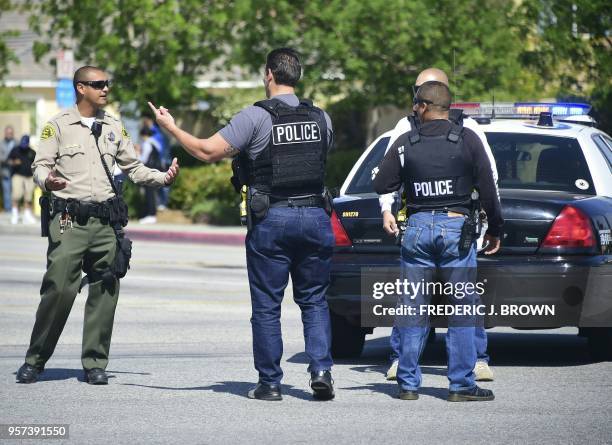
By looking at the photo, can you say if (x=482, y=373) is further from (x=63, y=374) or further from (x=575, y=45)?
(x=575, y=45)

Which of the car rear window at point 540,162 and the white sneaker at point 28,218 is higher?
the car rear window at point 540,162

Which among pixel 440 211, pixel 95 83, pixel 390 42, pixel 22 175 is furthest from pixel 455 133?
pixel 22 175

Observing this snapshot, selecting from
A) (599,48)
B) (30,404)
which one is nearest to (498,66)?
(599,48)

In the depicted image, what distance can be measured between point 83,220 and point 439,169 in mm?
2176

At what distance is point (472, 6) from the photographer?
84.8 feet

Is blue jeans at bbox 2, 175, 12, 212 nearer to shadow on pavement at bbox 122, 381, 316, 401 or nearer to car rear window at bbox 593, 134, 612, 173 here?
car rear window at bbox 593, 134, 612, 173

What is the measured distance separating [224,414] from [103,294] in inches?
58.6

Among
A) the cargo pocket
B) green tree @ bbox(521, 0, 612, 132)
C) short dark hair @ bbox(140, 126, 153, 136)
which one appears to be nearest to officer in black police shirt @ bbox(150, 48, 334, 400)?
the cargo pocket

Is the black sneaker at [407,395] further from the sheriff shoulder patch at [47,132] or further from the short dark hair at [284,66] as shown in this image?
the sheriff shoulder patch at [47,132]

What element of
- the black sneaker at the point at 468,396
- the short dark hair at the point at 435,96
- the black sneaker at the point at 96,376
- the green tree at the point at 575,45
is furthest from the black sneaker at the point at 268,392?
the green tree at the point at 575,45

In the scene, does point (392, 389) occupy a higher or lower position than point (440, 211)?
lower

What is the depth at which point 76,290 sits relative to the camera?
328 inches

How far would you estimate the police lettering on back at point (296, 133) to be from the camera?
24.6 feet

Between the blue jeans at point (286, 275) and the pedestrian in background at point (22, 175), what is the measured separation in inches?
733
